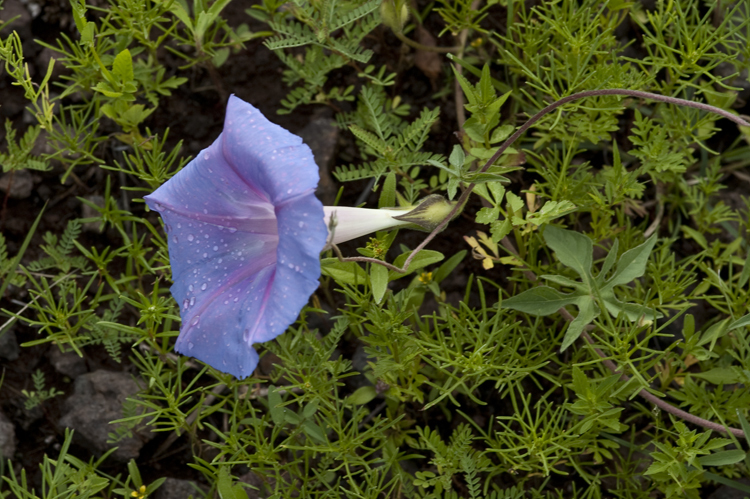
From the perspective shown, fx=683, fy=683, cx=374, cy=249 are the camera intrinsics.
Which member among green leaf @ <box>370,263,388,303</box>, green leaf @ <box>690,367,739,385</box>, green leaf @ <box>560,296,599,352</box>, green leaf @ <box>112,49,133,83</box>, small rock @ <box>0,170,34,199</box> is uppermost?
green leaf @ <box>112,49,133,83</box>

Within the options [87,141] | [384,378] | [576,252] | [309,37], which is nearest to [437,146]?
[309,37]

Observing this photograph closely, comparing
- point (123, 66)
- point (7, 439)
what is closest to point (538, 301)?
point (123, 66)

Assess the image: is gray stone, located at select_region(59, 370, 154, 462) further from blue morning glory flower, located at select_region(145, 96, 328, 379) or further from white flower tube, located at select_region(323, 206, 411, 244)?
white flower tube, located at select_region(323, 206, 411, 244)

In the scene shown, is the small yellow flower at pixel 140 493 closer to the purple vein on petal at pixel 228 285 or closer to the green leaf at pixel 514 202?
the purple vein on petal at pixel 228 285

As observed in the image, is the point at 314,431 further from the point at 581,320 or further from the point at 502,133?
the point at 502,133

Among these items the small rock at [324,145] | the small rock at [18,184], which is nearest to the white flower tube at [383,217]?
the small rock at [324,145]

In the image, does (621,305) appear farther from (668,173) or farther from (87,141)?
(87,141)

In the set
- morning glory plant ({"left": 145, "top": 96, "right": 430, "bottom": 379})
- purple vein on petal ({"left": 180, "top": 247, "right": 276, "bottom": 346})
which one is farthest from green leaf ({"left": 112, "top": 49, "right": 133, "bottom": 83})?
purple vein on petal ({"left": 180, "top": 247, "right": 276, "bottom": 346})
